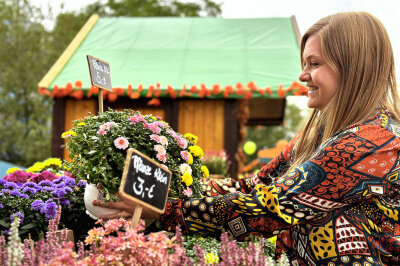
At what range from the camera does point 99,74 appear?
109 inches

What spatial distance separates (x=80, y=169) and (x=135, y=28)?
8.00m

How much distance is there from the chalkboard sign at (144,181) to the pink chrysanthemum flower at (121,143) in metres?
0.40

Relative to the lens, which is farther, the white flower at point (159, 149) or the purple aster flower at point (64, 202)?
the purple aster flower at point (64, 202)

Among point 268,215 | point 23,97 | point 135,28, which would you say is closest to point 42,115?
point 23,97

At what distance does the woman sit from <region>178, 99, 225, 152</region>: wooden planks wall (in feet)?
19.9

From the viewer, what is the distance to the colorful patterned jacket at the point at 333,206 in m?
1.64

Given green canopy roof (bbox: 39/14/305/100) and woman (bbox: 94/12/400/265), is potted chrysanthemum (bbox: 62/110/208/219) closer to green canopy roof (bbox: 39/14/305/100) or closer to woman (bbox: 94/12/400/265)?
woman (bbox: 94/12/400/265)

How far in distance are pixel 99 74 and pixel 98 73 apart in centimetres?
1

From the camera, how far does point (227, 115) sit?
7.93 meters

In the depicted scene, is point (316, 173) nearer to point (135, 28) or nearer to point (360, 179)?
point (360, 179)

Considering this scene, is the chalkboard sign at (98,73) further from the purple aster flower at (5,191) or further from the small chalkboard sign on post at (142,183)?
the small chalkboard sign on post at (142,183)

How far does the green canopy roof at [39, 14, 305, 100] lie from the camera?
749 cm

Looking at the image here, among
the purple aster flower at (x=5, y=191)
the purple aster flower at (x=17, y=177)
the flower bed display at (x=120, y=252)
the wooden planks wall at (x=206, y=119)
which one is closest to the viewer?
the flower bed display at (x=120, y=252)

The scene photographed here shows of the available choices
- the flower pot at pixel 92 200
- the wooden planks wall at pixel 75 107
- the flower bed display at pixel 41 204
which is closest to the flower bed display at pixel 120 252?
the flower pot at pixel 92 200
